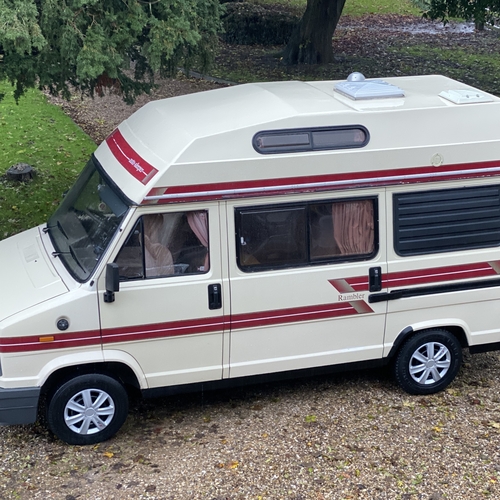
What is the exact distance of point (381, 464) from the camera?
19.1 feet

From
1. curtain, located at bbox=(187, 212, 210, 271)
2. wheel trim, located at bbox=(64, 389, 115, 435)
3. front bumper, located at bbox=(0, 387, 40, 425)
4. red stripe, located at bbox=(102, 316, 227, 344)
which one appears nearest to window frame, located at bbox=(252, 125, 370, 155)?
curtain, located at bbox=(187, 212, 210, 271)

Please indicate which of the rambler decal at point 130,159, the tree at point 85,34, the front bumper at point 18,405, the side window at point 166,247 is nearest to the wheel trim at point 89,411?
the front bumper at point 18,405

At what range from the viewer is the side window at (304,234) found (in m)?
6.06

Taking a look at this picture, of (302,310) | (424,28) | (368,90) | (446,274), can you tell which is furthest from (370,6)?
(302,310)

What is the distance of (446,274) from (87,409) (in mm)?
3309

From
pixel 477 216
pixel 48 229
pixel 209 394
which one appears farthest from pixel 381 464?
pixel 48 229

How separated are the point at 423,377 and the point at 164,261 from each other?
2.74 m

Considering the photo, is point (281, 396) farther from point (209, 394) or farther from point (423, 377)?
point (423, 377)

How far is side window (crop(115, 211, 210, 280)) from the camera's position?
5785 millimetres

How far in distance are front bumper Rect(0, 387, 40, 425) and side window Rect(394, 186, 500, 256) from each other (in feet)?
10.7

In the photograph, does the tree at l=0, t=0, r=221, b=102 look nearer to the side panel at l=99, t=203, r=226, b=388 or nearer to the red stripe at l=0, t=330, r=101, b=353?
the side panel at l=99, t=203, r=226, b=388

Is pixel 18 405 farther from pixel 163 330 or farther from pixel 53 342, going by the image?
pixel 163 330

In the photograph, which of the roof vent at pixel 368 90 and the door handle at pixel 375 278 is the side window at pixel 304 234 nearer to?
the door handle at pixel 375 278

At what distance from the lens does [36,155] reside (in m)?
13.7
